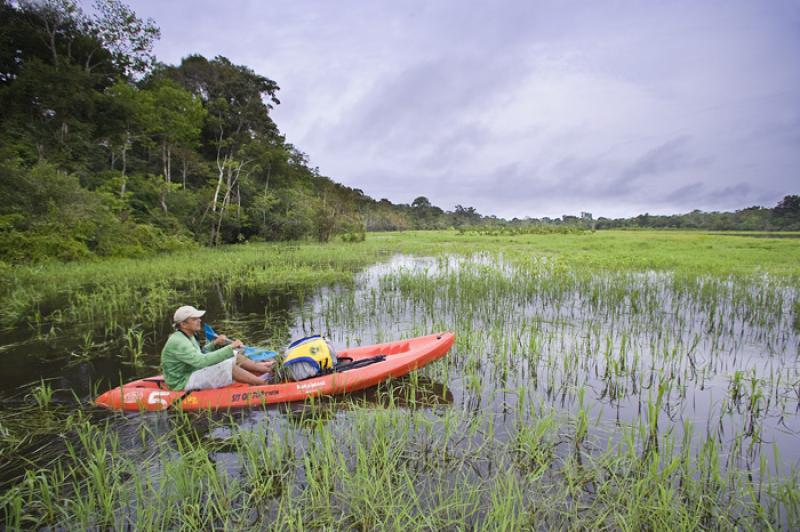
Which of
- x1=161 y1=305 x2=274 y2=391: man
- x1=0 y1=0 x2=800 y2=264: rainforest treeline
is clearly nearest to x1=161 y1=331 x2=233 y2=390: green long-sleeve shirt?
x1=161 y1=305 x2=274 y2=391: man

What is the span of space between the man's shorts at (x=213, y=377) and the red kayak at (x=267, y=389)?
84 millimetres

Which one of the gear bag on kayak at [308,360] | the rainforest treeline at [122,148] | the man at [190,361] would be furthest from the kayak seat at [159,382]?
the rainforest treeline at [122,148]

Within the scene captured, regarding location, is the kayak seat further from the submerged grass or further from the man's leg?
the man's leg

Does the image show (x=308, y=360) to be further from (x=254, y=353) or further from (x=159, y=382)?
(x=159, y=382)

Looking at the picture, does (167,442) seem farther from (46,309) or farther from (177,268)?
(177,268)

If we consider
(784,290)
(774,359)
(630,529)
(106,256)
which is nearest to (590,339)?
(774,359)

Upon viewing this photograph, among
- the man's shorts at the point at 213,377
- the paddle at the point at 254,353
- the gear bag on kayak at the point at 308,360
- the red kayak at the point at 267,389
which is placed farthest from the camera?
the paddle at the point at 254,353

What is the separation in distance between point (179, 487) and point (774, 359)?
8.03 meters

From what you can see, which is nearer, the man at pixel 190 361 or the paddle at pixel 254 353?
the man at pixel 190 361

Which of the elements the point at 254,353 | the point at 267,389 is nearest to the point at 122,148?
the point at 254,353

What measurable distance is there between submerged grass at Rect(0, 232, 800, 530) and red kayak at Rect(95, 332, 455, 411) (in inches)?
6.6

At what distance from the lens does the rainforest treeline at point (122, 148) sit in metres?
13.4

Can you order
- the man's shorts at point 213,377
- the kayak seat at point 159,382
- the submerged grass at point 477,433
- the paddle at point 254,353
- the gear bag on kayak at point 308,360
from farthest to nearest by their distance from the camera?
the paddle at point 254,353 → the gear bag on kayak at point 308,360 → the kayak seat at point 159,382 → the man's shorts at point 213,377 → the submerged grass at point 477,433

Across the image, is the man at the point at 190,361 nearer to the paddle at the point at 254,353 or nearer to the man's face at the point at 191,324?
the man's face at the point at 191,324
